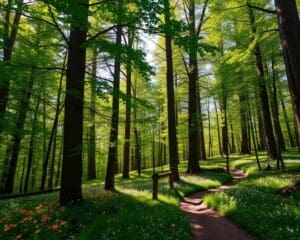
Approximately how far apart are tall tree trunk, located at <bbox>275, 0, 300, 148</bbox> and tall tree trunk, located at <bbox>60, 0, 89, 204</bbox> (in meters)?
5.98

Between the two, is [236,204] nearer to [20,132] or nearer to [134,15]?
[134,15]

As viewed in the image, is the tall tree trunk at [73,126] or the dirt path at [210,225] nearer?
the dirt path at [210,225]

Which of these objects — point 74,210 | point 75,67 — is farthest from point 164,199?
point 75,67

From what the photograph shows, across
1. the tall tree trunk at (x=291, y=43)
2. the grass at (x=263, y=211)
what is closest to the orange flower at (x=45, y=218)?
the grass at (x=263, y=211)

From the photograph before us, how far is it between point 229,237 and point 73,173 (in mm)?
5017

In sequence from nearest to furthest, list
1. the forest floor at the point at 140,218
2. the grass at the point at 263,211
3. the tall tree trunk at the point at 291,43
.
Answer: the grass at the point at 263,211 → the forest floor at the point at 140,218 → the tall tree trunk at the point at 291,43

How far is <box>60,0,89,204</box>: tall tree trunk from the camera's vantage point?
26.6ft

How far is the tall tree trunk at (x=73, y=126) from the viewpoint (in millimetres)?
8094

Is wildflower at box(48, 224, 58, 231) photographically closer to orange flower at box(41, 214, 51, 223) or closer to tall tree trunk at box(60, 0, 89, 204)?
orange flower at box(41, 214, 51, 223)

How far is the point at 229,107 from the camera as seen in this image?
22.4 meters

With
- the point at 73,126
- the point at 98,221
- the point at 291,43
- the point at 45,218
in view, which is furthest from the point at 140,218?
the point at 291,43

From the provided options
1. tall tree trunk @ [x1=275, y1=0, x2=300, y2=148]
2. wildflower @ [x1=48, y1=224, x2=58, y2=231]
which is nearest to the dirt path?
tall tree trunk @ [x1=275, y1=0, x2=300, y2=148]

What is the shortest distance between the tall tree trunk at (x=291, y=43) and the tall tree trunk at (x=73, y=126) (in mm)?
5975

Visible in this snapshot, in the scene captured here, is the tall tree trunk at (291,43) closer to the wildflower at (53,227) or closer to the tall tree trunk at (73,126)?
the tall tree trunk at (73,126)
